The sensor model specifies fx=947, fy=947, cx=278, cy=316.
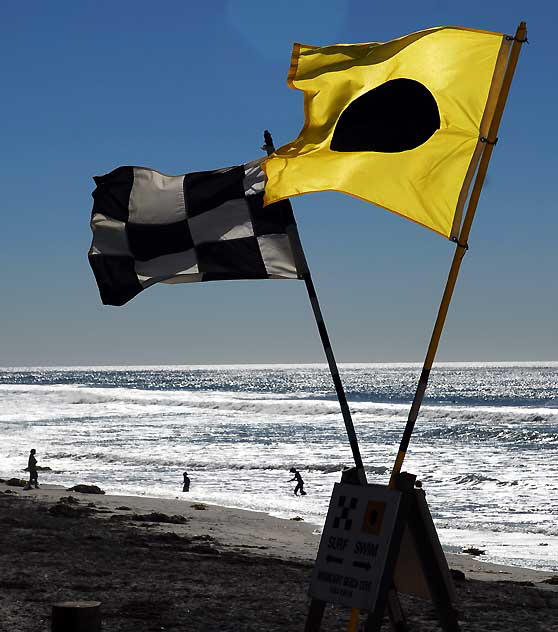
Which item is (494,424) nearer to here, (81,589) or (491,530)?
(491,530)

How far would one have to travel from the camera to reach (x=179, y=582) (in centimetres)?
1244

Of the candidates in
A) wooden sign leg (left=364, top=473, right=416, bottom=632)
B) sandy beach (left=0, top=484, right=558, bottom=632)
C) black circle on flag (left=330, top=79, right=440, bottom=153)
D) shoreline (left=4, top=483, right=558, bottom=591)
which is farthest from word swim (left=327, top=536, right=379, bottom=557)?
shoreline (left=4, top=483, right=558, bottom=591)

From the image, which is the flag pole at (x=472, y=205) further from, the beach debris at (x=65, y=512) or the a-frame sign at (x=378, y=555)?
the beach debris at (x=65, y=512)

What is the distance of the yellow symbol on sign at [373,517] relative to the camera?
6289mm

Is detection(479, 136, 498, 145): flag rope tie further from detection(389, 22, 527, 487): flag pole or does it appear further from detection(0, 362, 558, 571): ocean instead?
detection(0, 362, 558, 571): ocean

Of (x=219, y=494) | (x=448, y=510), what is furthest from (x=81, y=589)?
(x=219, y=494)

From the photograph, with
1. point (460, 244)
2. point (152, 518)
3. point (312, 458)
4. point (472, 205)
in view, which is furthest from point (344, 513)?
point (312, 458)

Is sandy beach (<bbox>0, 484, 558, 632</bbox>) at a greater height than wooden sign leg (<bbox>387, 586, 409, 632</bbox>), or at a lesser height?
lesser

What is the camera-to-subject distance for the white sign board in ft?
20.3

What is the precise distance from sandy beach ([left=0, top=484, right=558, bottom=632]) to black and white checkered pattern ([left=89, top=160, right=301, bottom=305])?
4156 mm

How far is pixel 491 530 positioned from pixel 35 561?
619 inches

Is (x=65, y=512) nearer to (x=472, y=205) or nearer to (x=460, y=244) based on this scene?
(x=460, y=244)

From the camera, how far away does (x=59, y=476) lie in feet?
131

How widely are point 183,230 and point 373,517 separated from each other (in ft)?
8.72
